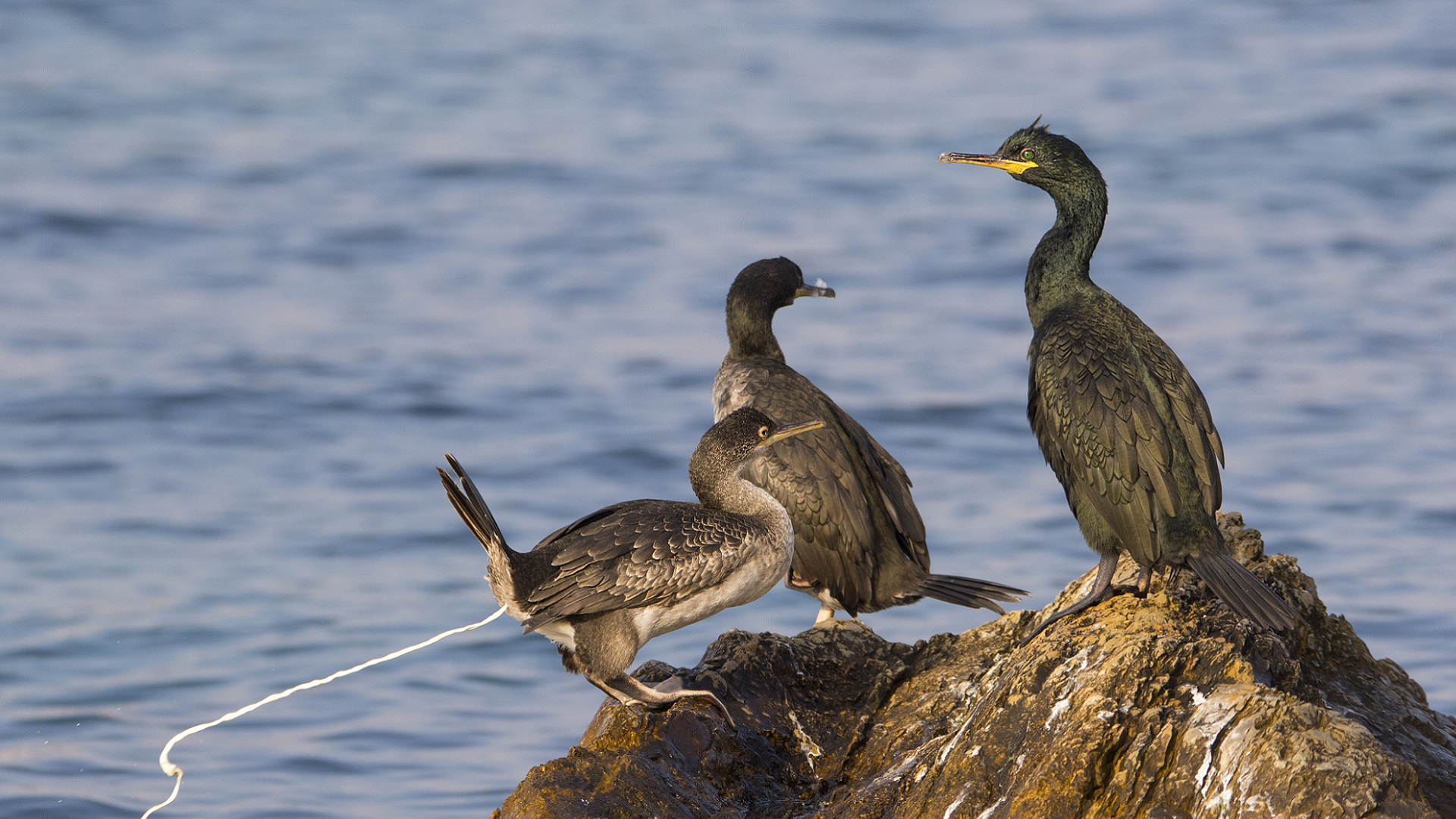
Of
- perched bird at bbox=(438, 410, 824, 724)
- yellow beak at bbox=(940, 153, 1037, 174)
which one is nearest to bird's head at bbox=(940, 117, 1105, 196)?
yellow beak at bbox=(940, 153, 1037, 174)

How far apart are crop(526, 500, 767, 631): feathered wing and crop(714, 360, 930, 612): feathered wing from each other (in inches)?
50.1

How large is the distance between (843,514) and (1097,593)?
4.99 ft

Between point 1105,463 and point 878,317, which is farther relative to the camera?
point 878,317

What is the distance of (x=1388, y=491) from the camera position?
390 inches

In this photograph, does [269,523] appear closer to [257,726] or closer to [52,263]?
[257,726]

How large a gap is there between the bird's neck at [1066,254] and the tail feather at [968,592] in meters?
1.02

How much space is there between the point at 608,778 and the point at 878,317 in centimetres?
884

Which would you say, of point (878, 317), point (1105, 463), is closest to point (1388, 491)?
point (878, 317)

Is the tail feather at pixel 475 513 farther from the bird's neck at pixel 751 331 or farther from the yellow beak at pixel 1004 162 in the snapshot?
the bird's neck at pixel 751 331

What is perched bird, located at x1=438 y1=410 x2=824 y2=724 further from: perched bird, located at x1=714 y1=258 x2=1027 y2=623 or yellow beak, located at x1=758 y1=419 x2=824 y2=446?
perched bird, located at x1=714 y1=258 x2=1027 y2=623

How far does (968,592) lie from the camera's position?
6289 millimetres

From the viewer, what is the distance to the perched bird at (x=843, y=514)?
640 cm

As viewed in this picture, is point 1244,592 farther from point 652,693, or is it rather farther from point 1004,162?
point 1004,162

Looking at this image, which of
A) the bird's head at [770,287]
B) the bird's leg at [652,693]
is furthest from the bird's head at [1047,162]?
the bird's leg at [652,693]
